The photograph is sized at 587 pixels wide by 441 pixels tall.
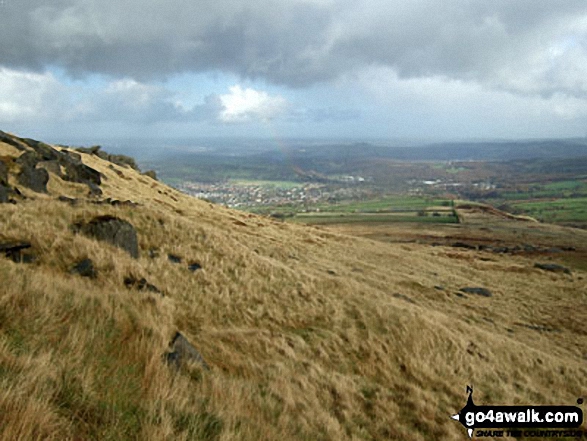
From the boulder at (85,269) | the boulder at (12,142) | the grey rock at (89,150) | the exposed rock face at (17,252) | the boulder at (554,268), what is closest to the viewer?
the exposed rock face at (17,252)

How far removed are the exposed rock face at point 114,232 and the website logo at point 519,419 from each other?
1173cm

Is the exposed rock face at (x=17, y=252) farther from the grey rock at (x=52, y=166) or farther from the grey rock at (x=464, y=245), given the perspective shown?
the grey rock at (x=464, y=245)

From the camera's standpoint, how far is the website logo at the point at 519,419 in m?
9.58

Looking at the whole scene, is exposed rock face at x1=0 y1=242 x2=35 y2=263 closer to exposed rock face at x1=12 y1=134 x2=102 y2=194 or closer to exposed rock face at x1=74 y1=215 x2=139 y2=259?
exposed rock face at x1=74 y1=215 x2=139 y2=259

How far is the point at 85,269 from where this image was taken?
412 inches

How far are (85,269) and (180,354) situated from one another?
5152mm

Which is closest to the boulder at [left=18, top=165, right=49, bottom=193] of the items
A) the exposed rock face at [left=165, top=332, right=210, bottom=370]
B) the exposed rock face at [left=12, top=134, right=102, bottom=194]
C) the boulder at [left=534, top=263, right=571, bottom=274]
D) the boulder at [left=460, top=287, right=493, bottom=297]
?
the exposed rock face at [left=12, top=134, right=102, bottom=194]

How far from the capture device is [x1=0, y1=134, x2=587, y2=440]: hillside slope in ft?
15.0

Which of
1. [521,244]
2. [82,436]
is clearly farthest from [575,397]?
[521,244]

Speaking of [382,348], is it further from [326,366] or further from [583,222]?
[583,222]

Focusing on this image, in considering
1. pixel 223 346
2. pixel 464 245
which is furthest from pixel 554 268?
pixel 223 346

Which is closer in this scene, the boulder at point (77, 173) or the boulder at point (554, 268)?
the boulder at point (77, 173)

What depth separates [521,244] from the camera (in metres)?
64.3

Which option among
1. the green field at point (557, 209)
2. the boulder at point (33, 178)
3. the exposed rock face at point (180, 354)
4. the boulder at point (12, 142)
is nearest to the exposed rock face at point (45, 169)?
A: the boulder at point (33, 178)
